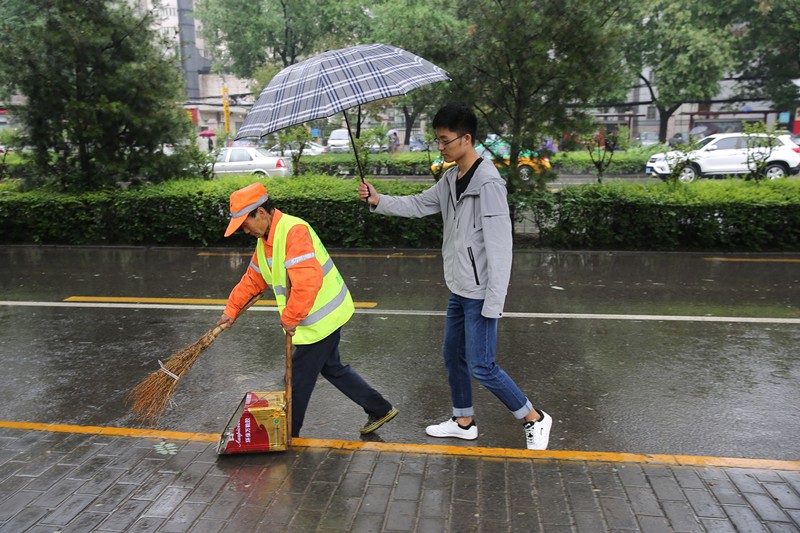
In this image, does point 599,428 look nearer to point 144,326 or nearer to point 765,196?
point 144,326

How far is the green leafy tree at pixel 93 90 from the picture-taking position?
1082 centimetres

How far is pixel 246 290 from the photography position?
3.88m

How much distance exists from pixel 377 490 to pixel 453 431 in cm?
82

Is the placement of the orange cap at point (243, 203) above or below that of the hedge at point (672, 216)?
above

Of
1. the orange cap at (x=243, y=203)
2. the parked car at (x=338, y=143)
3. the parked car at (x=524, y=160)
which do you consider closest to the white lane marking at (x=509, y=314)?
the orange cap at (x=243, y=203)

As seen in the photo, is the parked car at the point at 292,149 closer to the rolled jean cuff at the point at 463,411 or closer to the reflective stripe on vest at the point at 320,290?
the reflective stripe on vest at the point at 320,290

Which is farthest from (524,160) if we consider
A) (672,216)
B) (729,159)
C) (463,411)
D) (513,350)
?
(729,159)

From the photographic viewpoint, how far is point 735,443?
4000 millimetres

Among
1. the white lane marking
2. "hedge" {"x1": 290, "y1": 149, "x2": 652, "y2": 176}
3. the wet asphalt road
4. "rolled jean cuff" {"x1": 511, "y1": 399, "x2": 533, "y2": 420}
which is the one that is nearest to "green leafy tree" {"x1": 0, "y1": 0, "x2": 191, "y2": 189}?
the wet asphalt road

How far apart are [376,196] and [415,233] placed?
21.0ft

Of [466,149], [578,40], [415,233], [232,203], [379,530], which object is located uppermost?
[578,40]

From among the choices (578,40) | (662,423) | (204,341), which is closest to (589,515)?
(662,423)

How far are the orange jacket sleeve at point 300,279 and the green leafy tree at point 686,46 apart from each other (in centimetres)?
2647

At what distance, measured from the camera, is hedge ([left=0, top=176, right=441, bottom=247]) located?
34.5ft
